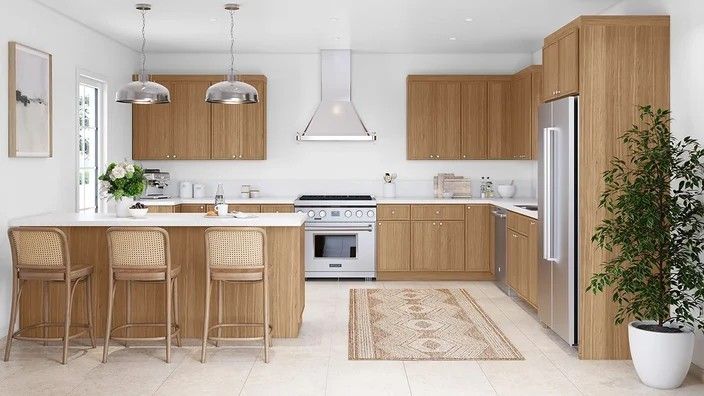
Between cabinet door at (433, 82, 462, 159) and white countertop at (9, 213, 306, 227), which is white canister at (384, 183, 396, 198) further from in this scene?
white countertop at (9, 213, 306, 227)

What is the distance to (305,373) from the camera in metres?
5.02

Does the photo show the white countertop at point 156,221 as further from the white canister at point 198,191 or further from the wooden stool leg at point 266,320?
the white canister at point 198,191

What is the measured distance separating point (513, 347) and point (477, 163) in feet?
13.6

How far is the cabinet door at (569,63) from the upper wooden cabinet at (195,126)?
14.4 ft

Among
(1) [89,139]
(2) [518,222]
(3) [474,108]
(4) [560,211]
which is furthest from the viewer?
(3) [474,108]

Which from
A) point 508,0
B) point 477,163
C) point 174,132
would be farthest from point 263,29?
point 477,163

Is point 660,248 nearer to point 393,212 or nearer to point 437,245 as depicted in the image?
point 437,245

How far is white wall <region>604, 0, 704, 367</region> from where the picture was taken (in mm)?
4820

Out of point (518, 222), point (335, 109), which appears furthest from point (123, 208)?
point (335, 109)

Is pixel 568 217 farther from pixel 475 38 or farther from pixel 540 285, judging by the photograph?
pixel 475 38

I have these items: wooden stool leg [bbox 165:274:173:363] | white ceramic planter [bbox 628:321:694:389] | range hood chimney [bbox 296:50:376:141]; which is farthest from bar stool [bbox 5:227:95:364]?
range hood chimney [bbox 296:50:376:141]

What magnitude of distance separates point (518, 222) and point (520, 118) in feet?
6.68

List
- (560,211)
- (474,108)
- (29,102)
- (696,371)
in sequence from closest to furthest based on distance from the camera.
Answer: (696,371) < (560,211) < (29,102) < (474,108)

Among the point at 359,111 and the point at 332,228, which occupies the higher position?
the point at 359,111
